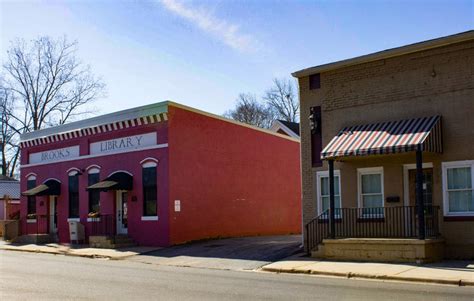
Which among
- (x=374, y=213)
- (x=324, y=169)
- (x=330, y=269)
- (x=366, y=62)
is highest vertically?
(x=366, y=62)

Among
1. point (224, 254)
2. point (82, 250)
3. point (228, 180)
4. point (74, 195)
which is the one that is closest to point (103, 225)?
point (82, 250)

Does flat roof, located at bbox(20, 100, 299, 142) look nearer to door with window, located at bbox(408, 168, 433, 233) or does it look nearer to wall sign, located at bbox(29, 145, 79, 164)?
wall sign, located at bbox(29, 145, 79, 164)

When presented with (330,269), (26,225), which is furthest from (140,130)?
(330,269)

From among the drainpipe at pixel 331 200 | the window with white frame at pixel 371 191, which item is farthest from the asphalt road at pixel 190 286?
the window with white frame at pixel 371 191

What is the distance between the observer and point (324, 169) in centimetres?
2070

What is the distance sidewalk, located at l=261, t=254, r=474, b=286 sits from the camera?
13.9 m

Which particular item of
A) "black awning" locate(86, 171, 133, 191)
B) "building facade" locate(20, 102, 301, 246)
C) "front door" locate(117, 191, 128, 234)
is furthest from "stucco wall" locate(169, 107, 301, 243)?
"front door" locate(117, 191, 128, 234)

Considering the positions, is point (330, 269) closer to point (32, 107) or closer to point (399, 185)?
point (399, 185)

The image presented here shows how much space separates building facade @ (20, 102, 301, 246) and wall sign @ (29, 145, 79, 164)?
0.17 ft

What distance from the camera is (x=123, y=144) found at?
1053 inches

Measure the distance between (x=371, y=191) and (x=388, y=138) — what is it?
239cm

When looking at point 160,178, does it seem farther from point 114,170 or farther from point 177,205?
point 114,170

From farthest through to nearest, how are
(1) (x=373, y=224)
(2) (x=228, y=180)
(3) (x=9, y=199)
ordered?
(3) (x=9, y=199)
(2) (x=228, y=180)
(1) (x=373, y=224)

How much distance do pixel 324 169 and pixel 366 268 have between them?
17.6 feet
